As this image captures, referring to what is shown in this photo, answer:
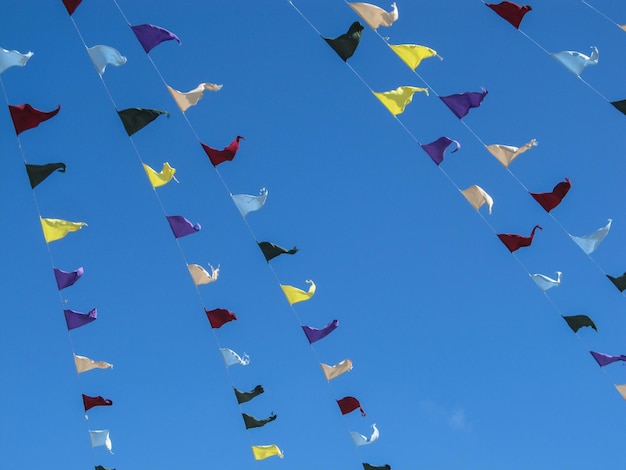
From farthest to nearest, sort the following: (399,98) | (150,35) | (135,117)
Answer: (399,98) → (135,117) → (150,35)

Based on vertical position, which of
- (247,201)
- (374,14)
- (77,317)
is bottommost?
(77,317)

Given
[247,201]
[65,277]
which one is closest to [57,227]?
[65,277]

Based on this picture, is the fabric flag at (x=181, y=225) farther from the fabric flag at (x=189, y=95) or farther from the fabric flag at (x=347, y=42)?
the fabric flag at (x=347, y=42)

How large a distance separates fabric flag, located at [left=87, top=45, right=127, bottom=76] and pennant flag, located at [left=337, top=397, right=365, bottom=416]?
8.09m

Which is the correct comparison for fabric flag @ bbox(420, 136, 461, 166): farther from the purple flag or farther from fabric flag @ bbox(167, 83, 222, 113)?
the purple flag

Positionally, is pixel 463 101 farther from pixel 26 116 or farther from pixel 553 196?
pixel 26 116

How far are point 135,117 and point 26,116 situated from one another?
1736 mm

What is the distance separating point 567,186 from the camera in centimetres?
1433

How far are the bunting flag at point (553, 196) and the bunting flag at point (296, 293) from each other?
445cm

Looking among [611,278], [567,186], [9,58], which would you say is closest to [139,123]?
[9,58]

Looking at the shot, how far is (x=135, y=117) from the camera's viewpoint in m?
14.0

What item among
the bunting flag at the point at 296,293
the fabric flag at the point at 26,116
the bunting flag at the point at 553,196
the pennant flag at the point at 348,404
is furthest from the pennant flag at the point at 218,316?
the bunting flag at the point at 553,196

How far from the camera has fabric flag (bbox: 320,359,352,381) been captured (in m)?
16.9

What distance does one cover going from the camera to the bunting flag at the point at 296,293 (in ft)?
52.1
